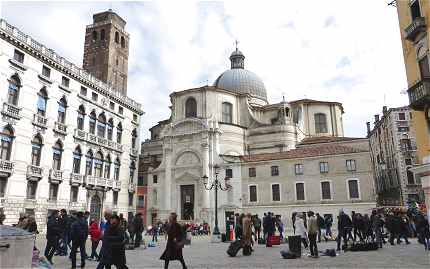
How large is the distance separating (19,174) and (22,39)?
33.6ft

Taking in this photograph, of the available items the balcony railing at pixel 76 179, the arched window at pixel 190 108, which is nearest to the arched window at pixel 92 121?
the balcony railing at pixel 76 179

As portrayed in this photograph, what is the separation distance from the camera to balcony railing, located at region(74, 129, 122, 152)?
33694 millimetres

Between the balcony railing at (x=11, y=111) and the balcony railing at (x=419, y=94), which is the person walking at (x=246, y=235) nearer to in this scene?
the balcony railing at (x=419, y=94)

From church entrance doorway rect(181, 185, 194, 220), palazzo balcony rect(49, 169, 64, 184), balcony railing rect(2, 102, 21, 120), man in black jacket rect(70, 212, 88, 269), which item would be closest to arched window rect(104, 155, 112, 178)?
palazzo balcony rect(49, 169, 64, 184)

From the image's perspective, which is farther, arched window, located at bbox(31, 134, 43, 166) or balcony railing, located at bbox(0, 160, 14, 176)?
arched window, located at bbox(31, 134, 43, 166)

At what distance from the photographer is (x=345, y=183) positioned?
3453cm

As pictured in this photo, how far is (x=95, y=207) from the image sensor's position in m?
35.3

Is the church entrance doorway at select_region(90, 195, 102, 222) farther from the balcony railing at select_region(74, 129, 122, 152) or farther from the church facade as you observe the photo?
the church facade

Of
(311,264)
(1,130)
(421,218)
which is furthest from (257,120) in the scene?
(311,264)

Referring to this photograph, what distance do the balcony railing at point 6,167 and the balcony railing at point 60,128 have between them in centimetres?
561

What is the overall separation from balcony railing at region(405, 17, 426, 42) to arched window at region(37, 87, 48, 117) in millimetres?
26584

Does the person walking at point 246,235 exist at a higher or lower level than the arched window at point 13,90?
lower

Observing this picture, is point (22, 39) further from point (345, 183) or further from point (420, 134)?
point (345, 183)

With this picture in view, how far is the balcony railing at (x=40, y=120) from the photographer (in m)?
28.8
